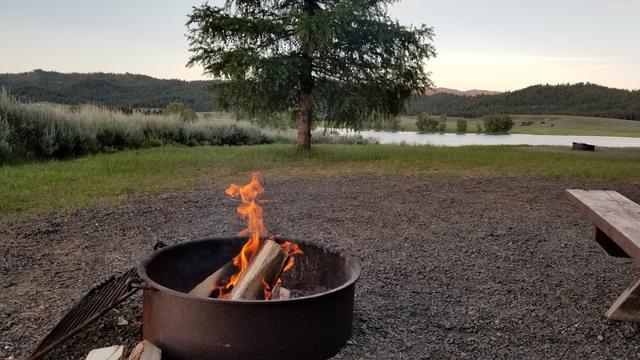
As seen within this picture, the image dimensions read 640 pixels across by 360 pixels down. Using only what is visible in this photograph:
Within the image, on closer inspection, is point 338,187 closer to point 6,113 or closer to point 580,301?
point 580,301

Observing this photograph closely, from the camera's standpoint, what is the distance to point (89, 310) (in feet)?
9.86

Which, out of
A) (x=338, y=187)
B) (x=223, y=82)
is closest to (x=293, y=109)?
(x=223, y=82)

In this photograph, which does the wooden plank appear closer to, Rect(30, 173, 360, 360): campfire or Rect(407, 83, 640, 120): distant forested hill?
Rect(30, 173, 360, 360): campfire

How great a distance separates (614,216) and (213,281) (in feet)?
7.99

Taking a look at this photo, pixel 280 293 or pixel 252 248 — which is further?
pixel 280 293

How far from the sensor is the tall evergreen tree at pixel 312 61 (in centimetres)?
1376

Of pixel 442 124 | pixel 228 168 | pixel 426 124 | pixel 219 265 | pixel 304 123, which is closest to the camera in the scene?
pixel 219 265

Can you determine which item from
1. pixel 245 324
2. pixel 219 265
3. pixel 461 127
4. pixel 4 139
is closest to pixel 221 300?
pixel 245 324

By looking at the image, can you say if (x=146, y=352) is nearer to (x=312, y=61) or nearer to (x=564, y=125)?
(x=312, y=61)

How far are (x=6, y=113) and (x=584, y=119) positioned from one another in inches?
1285

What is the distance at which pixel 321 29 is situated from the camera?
43.2 feet

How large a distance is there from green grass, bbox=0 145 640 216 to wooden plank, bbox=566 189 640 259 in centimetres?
577

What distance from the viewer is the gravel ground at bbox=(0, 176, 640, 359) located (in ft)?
10.4

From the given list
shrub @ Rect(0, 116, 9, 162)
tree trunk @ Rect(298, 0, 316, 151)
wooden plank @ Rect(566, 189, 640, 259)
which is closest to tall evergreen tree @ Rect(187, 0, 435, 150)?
tree trunk @ Rect(298, 0, 316, 151)
